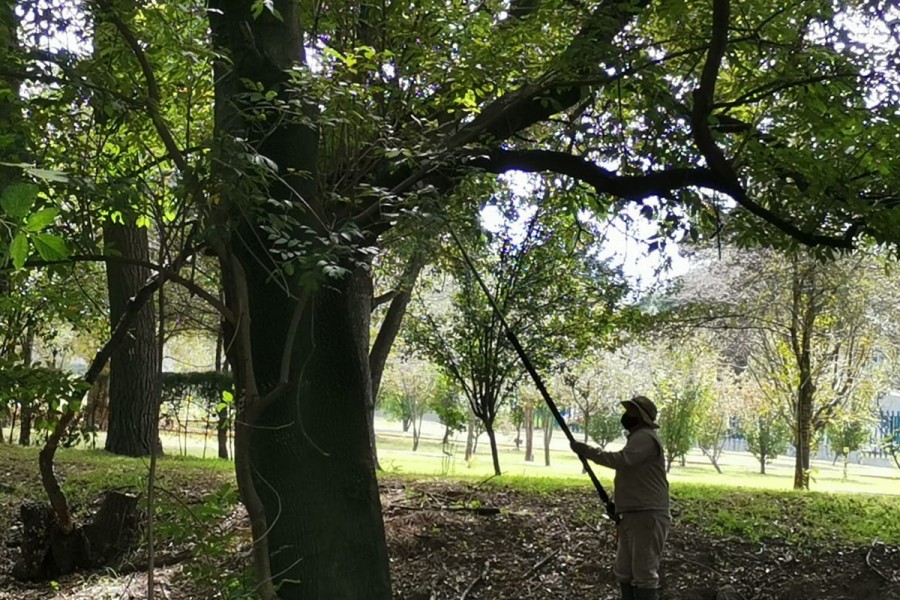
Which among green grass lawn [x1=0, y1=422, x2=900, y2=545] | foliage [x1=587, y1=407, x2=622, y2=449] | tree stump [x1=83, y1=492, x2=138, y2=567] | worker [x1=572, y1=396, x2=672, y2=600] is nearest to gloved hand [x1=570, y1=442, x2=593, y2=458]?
worker [x1=572, y1=396, x2=672, y2=600]

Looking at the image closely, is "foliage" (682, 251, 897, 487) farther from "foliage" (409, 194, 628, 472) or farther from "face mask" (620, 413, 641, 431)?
"face mask" (620, 413, 641, 431)

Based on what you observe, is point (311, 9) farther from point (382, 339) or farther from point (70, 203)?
point (382, 339)

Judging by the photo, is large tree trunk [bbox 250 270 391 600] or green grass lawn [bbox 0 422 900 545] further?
green grass lawn [bbox 0 422 900 545]

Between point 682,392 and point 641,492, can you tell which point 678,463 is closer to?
point 682,392

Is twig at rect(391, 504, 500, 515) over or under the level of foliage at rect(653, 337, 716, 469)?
under

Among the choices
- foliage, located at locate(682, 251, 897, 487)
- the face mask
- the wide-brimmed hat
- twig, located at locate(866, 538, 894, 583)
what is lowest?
twig, located at locate(866, 538, 894, 583)

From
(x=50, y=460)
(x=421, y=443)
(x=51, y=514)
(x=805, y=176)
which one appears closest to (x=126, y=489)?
(x=51, y=514)

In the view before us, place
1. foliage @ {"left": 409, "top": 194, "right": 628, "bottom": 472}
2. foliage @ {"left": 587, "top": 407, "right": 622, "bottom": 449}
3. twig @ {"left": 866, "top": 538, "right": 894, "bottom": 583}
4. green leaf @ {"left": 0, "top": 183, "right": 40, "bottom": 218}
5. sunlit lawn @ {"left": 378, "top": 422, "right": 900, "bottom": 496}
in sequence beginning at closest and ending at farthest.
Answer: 1. green leaf @ {"left": 0, "top": 183, "right": 40, "bottom": 218}
2. twig @ {"left": 866, "top": 538, "right": 894, "bottom": 583}
3. foliage @ {"left": 409, "top": 194, "right": 628, "bottom": 472}
4. sunlit lawn @ {"left": 378, "top": 422, "right": 900, "bottom": 496}
5. foliage @ {"left": 587, "top": 407, "right": 622, "bottom": 449}

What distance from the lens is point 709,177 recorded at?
5316 mm

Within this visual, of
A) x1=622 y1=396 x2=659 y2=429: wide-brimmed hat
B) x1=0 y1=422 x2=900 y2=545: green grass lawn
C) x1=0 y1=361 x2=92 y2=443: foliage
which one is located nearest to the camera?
x1=0 y1=361 x2=92 y2=443: foliage

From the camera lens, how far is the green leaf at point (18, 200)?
1.17 m

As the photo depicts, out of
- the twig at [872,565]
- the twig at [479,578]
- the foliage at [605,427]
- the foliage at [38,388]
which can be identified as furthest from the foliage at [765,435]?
the foliage at [38,388]

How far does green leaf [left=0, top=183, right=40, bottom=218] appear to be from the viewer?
3.85 ft

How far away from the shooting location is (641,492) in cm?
507
